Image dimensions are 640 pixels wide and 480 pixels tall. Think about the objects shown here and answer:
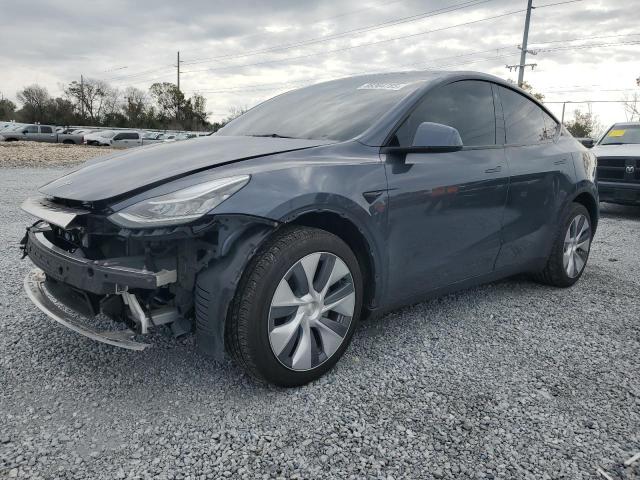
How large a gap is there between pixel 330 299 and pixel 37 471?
135 cm

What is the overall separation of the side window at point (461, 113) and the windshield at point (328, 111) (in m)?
0.14

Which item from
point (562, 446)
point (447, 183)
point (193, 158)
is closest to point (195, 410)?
point (193, 158)

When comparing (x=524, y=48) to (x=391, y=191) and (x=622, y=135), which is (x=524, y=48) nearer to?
(x=622, y=135)

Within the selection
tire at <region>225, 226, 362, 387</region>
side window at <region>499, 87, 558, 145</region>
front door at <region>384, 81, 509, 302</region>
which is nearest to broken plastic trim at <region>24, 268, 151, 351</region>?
tire at <region>225, 226, 362, 387</region>

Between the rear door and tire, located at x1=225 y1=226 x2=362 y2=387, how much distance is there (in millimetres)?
1480

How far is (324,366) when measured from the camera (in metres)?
2.51

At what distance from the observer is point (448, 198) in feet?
9.58

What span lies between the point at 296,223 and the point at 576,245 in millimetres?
2843

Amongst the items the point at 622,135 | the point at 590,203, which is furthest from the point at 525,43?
the point at 590,203

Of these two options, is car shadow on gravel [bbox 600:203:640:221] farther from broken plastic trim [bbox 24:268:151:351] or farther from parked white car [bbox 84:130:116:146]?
parked white car [bbox 84:130:116:146]

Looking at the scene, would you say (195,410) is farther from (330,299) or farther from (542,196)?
(542,196)

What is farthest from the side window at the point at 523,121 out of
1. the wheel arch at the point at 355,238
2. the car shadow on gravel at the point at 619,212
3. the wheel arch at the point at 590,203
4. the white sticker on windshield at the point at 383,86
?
the car shadow on gravel at the point at 619,212

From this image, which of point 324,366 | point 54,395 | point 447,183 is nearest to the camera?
point 54,395

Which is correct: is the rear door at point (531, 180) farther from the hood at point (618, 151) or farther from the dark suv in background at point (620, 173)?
the hood at point (618, 151)
